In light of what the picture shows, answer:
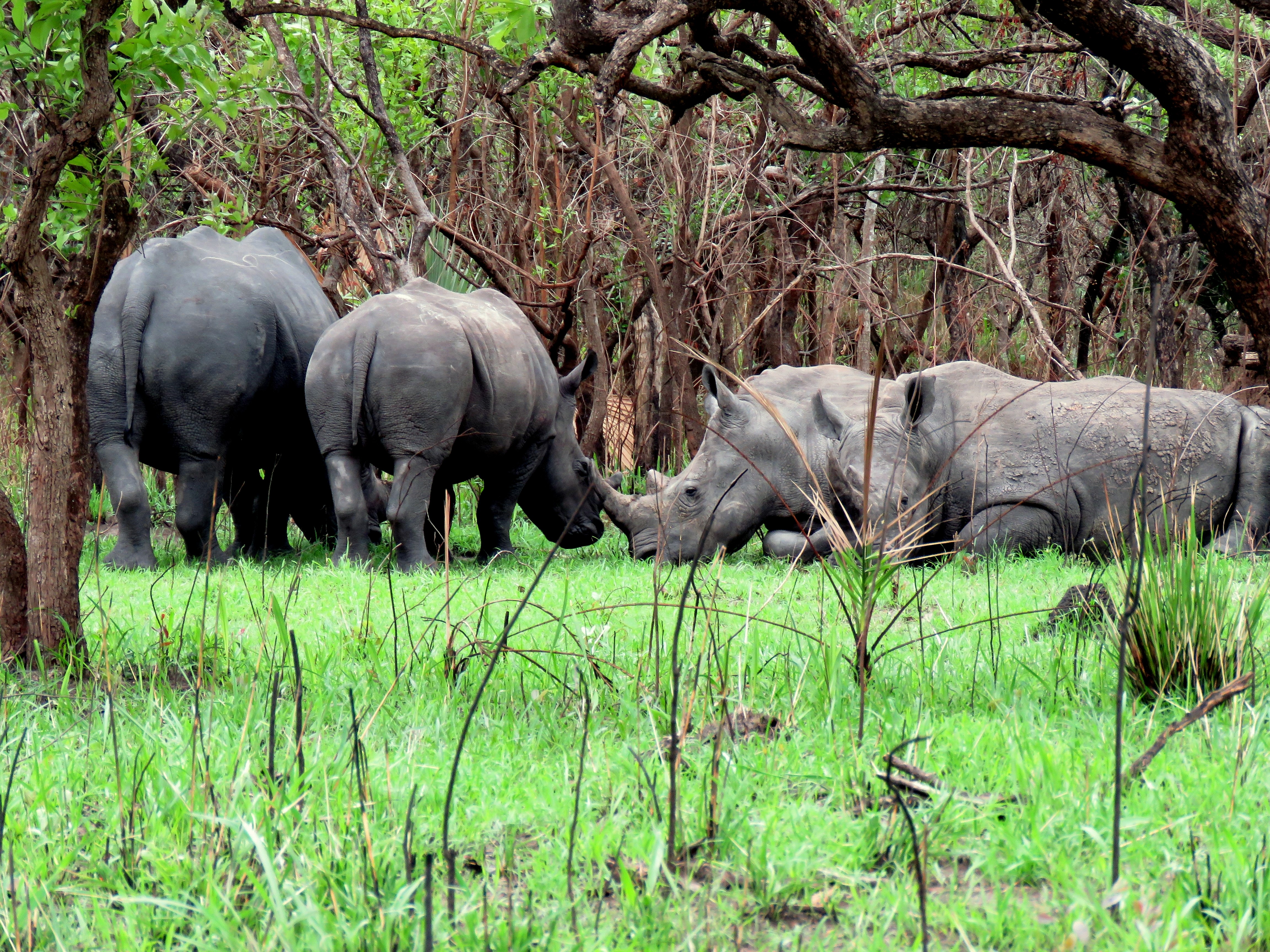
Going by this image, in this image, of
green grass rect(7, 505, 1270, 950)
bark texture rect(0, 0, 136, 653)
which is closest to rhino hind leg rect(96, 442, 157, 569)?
bark texture rect(0, 0, 136, 653)

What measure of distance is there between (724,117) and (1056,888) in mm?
8935

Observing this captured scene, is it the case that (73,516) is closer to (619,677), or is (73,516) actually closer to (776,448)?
(619,677)

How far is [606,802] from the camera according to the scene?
2465 millimetres

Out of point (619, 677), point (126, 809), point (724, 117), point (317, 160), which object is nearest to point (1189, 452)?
point (619, 677)

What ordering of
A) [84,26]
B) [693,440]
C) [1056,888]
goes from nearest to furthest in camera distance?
[1056,888] < [84,26] < [693,440]

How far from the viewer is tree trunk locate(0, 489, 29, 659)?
351 centimetres

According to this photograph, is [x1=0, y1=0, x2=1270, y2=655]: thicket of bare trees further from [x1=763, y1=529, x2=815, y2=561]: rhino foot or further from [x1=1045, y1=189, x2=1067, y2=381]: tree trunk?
[x1=763, y1=529, x2=815, y2=561]: rhino foot

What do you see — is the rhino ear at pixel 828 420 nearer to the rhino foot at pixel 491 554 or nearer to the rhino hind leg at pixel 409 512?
the rhino foot at pixel 491 554

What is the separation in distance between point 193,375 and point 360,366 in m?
0.98

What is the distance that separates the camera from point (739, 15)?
363 inches

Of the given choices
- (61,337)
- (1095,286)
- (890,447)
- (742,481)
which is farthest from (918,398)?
(1095,286)

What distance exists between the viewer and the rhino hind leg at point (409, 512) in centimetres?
664

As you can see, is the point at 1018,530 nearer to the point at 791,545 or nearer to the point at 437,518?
the point at 791,545

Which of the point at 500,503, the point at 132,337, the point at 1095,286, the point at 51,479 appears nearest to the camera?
the point at 51,479
